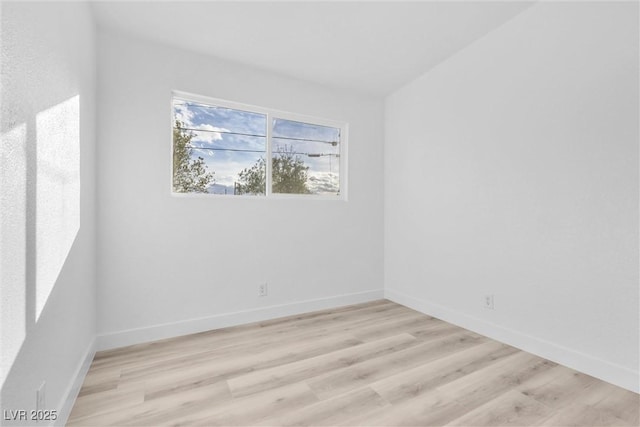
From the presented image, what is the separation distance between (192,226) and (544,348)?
3044mm

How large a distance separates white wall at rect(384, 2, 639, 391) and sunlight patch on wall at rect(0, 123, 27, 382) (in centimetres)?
306

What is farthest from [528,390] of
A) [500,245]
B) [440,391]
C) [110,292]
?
[110,292]

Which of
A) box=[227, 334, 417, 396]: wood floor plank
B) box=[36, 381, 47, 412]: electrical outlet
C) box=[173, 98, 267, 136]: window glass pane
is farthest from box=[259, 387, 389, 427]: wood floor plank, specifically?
box=[173, 98, 267, 136]: window glass pane

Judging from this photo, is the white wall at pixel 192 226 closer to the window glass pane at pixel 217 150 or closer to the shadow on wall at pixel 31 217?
the window glass pane at pixel 217 150

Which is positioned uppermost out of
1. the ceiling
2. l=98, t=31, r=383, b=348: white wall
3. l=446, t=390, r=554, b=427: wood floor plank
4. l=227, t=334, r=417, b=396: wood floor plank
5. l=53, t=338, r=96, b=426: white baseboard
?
the ceiling

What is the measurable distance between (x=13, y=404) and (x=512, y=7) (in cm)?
369

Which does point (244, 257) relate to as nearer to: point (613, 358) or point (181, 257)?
point (181, 257)

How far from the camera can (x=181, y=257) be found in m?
2.76

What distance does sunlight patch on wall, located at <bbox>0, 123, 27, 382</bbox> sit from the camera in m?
0.95

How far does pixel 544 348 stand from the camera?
238cm

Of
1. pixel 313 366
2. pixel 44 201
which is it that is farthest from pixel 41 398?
pixel 313 366

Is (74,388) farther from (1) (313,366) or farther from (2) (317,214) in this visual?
(2) (317,214)

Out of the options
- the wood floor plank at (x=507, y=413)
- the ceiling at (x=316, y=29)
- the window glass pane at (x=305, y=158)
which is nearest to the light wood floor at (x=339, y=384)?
the wood floor plank at (x=507, y=413)

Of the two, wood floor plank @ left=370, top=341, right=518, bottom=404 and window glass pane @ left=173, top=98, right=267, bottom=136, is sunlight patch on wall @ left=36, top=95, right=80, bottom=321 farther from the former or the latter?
wood floor plank @ left=370, top=341, right=518, bottom=404
